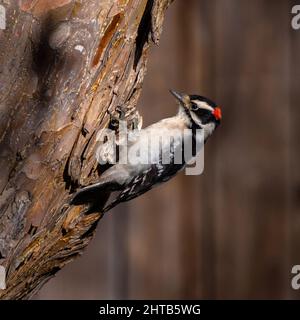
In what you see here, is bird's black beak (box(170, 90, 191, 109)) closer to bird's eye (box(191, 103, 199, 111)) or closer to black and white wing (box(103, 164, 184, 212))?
bird's eye (box(191, 103, 199, 111))

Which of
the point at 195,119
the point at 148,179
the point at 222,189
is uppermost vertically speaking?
the point at 195,119

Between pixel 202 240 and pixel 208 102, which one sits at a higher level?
pixel 208 102

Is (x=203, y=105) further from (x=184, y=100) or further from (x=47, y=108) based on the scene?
(x=47, y=108)

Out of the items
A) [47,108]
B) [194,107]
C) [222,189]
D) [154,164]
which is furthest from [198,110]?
[47,108]

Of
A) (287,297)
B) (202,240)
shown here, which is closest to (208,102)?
(202,240)

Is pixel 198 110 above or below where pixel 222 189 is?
above

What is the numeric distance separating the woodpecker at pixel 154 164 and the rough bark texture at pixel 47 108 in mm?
172

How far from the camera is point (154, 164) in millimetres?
3328

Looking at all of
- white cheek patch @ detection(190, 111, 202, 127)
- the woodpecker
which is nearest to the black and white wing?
the woodpecker

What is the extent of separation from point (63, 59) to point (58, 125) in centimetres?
21

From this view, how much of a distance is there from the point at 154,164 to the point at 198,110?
35 cm

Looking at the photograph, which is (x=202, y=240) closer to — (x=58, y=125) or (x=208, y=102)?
(x=208, y=102)
